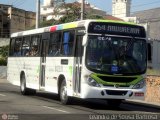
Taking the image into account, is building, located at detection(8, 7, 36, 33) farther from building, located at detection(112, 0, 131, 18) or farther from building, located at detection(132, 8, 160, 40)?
building, located at detection(112, 0, 131, 18)

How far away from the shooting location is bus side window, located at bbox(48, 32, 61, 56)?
66.7 ft

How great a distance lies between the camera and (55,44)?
67.6 ft

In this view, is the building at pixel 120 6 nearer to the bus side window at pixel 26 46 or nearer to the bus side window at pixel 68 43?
the bus side window at pixel 26 46

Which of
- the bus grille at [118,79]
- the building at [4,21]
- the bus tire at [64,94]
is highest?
the building at [4,21]

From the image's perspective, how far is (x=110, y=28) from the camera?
→ 1814cm

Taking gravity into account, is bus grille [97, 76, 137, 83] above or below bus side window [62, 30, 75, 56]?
below

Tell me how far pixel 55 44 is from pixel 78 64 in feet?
8.69

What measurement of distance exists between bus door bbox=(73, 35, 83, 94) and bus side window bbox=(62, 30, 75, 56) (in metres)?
0.48

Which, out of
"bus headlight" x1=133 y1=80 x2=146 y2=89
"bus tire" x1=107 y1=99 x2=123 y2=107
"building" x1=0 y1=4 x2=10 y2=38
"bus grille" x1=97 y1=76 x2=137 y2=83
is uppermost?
"building" x1=0 y1=4 x2=10 y2=38

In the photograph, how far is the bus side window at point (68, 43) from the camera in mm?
18987

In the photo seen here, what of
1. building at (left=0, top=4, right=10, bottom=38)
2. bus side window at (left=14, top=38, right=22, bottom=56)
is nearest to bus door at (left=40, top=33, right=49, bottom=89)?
bus side window at (left=14, top=38, right=22, bottom=56)

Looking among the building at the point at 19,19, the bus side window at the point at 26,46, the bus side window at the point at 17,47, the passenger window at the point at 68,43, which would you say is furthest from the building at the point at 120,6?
the passenger window at the point at 68,43

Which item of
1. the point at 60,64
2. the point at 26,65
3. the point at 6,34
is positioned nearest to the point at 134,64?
the point at 60,64

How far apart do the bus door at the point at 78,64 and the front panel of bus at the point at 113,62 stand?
17.4 inches
